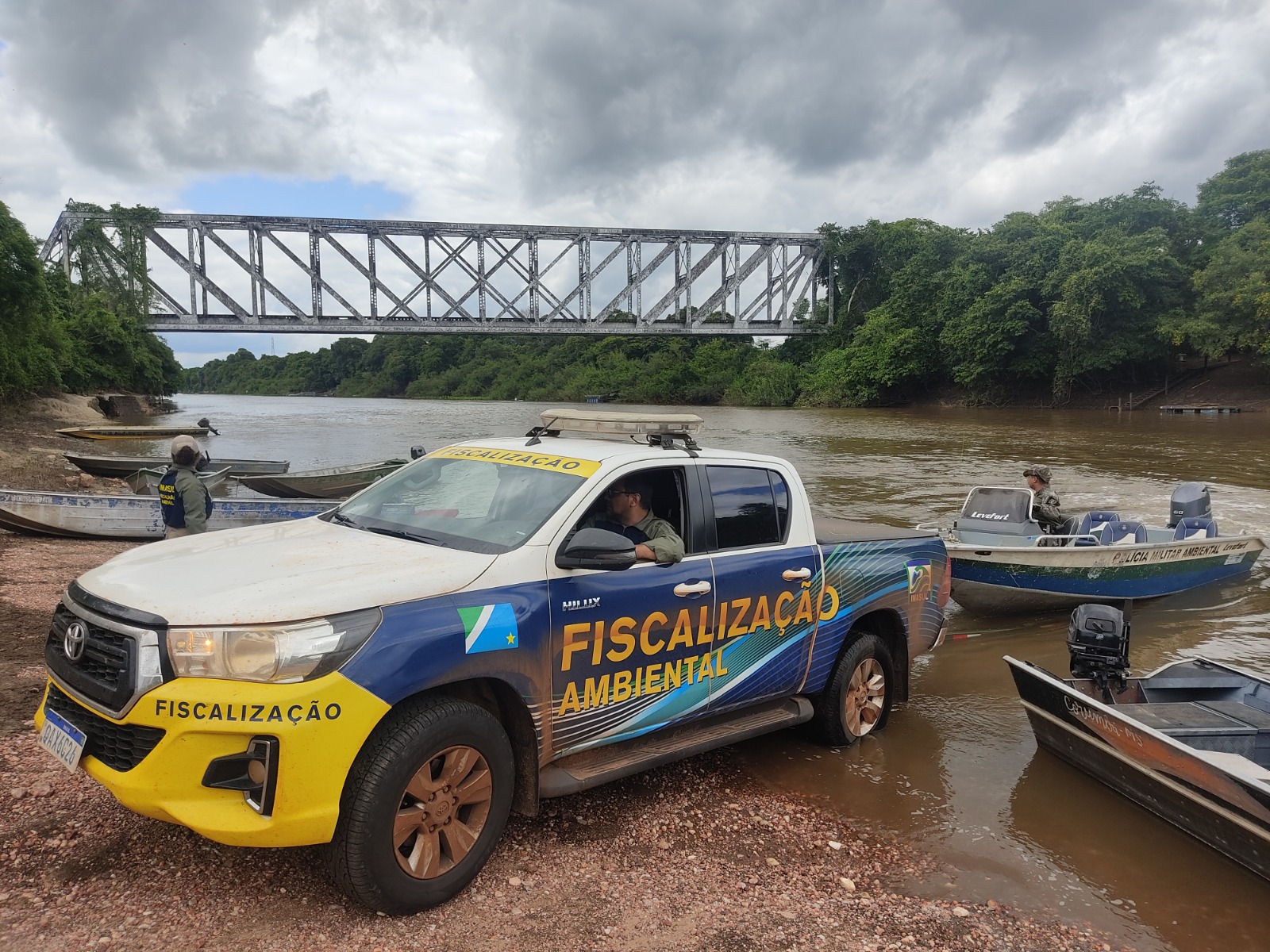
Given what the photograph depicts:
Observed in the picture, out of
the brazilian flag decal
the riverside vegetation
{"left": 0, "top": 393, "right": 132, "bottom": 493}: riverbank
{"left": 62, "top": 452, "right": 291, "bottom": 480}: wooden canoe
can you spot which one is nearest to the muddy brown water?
the brazilian flag decal

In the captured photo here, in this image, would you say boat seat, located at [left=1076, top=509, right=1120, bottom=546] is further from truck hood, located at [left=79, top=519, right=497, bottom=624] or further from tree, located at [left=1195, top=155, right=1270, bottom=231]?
tree, located at [left=1195, top=155, right=1270, bottom=231]

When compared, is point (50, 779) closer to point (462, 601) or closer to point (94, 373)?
point (462, 601)

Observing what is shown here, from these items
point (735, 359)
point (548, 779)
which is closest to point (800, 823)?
point (548, 779)

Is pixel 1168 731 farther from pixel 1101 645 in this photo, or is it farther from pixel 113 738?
pixel 113 738

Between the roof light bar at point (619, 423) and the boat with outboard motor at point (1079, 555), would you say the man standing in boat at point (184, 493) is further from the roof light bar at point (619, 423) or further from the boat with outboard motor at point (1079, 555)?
the boat with outboard motor at point (1079, 555)

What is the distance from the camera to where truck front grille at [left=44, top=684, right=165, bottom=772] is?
9.36 ft

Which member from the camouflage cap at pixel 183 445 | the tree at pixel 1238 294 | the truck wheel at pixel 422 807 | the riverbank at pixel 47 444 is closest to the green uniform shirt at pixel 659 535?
the truck wheel at pixel 422 807

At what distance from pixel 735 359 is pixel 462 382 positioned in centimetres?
5344

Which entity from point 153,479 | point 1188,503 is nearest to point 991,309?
point 1188,503

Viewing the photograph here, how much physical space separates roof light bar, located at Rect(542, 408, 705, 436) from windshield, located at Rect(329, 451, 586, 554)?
18.7 inches

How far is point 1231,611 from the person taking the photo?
32.7 ft

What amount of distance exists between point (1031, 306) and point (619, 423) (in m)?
57.7

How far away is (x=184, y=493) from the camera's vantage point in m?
6.57

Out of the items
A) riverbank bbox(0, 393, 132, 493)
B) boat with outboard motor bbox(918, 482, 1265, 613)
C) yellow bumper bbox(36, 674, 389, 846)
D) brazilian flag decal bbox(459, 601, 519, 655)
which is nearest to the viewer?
yellow bumper bbox(36, 674, 389, 846)
